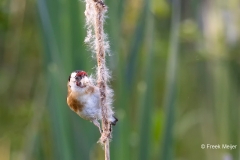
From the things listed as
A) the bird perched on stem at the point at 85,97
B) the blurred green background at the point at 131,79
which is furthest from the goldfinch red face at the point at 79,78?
the blurred green background at the point at 131,79

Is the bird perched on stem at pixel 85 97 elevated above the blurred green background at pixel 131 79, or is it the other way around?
the blurred green background at pixel 131 79

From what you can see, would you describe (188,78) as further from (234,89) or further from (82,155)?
(82,155)

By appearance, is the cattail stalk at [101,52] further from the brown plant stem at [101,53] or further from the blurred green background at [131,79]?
the blurred green background at [131,79]

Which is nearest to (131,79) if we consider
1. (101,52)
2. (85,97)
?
(85,97)

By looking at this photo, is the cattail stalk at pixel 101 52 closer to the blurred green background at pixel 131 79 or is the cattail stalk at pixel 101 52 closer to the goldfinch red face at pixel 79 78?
the goldfinch red face at pixel 79 78

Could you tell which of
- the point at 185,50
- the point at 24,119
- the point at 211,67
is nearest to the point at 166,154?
the point at 211,67

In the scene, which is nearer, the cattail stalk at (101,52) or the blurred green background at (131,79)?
the cattail stalk at (101,52)

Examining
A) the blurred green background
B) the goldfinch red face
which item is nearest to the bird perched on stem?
the goldfinch red face

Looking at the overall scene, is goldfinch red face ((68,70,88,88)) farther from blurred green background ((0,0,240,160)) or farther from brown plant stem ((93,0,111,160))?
blurred green background ((0,0,240,160))
